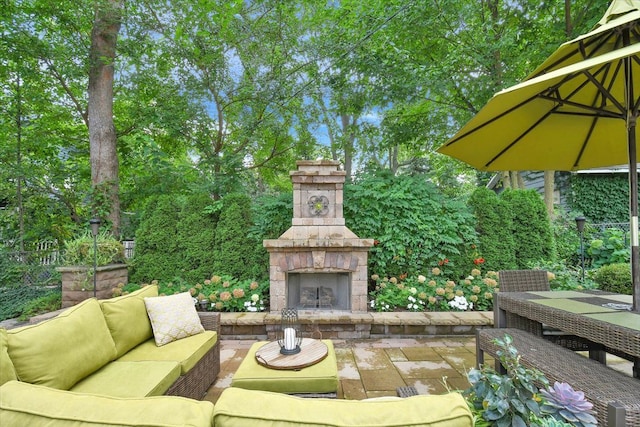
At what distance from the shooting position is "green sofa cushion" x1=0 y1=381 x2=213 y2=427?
2.79 feet

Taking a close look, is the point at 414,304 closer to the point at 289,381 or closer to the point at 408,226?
the point at 408,226

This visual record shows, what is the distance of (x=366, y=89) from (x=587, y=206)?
7.41 meters

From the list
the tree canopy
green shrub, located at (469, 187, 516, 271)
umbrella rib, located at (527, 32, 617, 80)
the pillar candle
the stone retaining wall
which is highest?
the tree canopy

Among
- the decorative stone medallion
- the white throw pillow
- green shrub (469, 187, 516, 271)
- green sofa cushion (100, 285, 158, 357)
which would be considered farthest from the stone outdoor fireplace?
green shrub (469, 187, 516, 271)

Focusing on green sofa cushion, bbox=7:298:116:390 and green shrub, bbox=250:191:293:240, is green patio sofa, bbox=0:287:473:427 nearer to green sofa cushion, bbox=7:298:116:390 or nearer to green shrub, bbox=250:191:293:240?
green sofa cushion, bbox=7:298:116:390

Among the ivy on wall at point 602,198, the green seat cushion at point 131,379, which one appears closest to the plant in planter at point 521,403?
the green seat cushion at point 131,379

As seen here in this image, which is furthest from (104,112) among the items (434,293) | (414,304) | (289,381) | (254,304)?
(434,293)

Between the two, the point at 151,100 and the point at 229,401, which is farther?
the point at 151,100

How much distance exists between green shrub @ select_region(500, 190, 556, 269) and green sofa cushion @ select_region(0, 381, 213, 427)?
584 centimetres

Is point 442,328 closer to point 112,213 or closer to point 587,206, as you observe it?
point 112,213

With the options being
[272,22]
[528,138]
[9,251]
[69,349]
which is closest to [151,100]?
[272,22]

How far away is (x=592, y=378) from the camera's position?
1.70 meters

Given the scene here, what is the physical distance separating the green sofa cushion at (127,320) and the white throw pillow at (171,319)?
0.23ft

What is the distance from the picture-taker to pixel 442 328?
4012 millimetres
